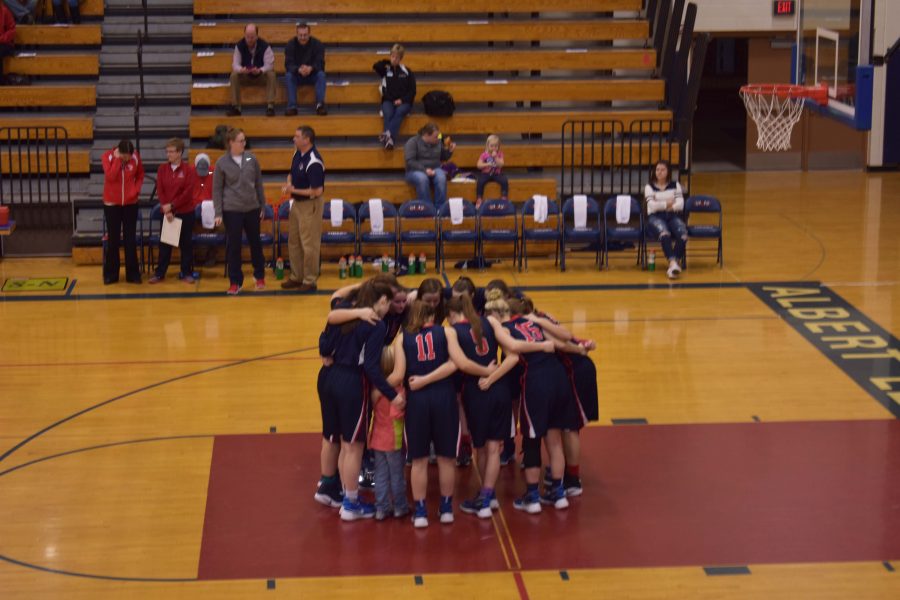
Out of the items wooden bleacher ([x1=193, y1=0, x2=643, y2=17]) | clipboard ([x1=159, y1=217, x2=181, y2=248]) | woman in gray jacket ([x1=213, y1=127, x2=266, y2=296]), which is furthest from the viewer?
wooden bleacher ([x1=193, y1=0, x2=643, y2=17])

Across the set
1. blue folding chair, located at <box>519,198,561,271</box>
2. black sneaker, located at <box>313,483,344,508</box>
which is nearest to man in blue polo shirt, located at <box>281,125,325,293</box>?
blue folding chair, located at <box>519,198,561,271</box>

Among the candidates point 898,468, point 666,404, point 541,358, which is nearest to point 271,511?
point 541,358

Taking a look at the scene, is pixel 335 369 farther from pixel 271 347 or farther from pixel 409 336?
pixel 271 347

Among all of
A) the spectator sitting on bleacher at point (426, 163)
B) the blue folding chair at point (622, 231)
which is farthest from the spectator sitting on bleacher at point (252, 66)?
the blue folding chair at point (622, 231)

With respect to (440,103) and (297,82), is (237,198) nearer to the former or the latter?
(297,82)

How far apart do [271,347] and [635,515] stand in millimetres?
5183

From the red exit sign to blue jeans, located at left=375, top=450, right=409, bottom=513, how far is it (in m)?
16.0

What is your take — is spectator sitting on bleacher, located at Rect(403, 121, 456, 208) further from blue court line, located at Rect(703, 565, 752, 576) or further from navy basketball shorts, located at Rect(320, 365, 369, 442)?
blue court line, located at Rect(703, 565, 752, 576)

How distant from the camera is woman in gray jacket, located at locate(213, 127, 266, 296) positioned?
14836 mm

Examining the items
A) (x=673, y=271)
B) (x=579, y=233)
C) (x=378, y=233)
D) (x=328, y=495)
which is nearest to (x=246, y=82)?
(x=378, y=233)

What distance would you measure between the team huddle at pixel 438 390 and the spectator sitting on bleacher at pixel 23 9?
1232cm

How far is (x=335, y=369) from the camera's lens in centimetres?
878

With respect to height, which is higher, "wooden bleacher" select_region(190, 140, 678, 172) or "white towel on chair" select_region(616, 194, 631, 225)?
"wooden bleacher" select_region(190, 140, 678, 172)

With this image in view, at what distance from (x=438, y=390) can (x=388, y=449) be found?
0.53 meters
